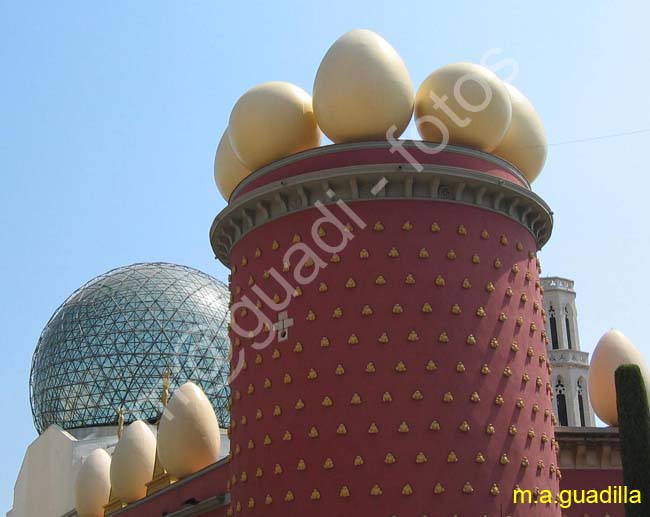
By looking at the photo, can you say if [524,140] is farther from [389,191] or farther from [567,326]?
[567,326]

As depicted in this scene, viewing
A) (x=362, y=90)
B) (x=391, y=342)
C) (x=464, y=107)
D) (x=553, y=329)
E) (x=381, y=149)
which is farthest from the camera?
(x=553, y=329)

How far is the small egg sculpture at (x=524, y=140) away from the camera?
66.6 feet

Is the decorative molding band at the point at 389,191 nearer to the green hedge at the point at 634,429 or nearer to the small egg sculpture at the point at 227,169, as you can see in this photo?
the small egg sculpture at the point at 227,169

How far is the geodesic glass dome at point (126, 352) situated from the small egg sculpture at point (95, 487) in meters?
14.5

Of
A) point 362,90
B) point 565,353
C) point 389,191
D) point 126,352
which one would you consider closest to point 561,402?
point 565,353

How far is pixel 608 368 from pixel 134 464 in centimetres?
1503

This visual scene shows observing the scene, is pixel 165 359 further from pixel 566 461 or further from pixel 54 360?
pixel 566 461

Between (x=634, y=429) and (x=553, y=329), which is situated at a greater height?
(x=553, y=329)

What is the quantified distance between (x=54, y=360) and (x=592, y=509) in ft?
114

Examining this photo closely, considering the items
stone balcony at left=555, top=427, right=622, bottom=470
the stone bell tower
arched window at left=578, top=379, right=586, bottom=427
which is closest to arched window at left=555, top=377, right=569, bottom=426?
the stone bell tower

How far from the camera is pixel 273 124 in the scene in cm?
1948

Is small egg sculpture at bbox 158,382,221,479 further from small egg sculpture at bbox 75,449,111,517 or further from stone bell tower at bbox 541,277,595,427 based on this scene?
stone bell tower at bbox 541,277,595,427

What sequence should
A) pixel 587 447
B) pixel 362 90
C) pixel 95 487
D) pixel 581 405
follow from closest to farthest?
pixel 362 90
pixel 587 447
pixel 95 487
pixel 581 405

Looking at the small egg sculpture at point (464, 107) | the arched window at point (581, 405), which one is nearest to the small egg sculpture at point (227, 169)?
the small egg sculpture at point (464, 107)
